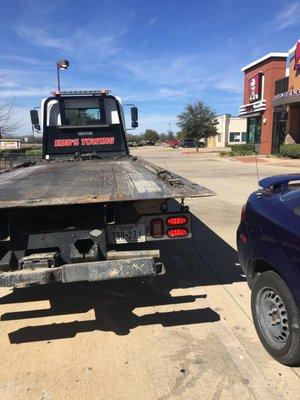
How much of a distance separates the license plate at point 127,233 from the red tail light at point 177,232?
0.27 metres

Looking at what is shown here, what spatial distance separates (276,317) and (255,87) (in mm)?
33656

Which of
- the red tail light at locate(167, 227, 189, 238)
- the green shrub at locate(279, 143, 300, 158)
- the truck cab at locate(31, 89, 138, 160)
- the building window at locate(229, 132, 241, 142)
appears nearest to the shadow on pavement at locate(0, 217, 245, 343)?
the red tail light at locate(167, 227, 189, 238)

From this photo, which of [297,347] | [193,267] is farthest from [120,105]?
[297,347]

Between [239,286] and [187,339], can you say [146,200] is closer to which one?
[187,339]

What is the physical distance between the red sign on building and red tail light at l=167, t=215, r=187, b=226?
32.6m

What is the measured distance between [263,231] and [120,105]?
6.28m

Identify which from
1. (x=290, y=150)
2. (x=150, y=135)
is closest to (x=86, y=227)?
(x=290, y=150)

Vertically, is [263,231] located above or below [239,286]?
above

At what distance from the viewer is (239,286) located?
17.5 ft

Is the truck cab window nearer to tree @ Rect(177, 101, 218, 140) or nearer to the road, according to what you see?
the road

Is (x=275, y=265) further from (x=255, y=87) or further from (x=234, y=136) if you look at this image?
(x=234, y=136)

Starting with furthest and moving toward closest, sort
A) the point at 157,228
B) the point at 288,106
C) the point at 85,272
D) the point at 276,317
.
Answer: the point at 288,106, the point at 157,228, the point at 85,272, the point at 276,317

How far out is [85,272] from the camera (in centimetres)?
381

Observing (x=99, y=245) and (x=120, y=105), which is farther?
(x=120, y=105)
